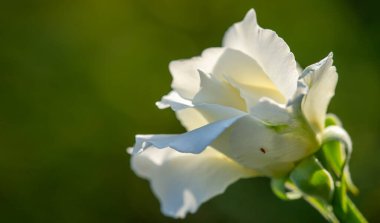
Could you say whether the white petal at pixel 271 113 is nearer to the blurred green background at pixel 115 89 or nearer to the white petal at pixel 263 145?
the white petal at pixel 263 145

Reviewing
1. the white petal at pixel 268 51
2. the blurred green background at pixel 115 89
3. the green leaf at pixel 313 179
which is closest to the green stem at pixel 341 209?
the green leaf at pixel 313 179

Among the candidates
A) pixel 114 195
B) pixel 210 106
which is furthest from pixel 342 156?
pixel 114 195

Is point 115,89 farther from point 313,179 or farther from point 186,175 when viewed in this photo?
point 313,179

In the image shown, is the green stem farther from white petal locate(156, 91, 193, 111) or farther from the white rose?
white petal locate(156, 91, 193, 111)

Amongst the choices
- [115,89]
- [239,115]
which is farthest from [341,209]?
[115,89]

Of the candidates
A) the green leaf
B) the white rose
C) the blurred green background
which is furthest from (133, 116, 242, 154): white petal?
the blurred green background

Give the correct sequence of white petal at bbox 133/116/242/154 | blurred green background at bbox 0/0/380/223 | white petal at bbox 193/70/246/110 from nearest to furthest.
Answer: white petal at bbox 133/116/242/154 → white petal at bbox 193/70/246/110 → blurred green background at bbox 0/0/380/223

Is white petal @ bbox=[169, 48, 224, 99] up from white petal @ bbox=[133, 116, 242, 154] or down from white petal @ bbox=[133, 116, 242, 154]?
up
